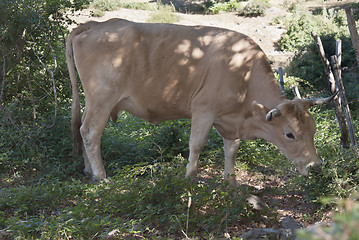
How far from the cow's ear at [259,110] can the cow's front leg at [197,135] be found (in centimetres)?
63

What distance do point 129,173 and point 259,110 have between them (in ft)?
7.23

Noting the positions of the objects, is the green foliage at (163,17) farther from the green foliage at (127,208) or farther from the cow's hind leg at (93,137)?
the green foliage at (127,208)

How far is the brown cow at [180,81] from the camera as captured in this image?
6215mm

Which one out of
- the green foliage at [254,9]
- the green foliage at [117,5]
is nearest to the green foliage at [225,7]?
the green foliage at [254,9]

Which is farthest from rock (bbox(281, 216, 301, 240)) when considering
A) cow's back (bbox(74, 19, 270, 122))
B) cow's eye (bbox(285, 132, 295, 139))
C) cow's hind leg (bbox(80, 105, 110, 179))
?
cow's hind leg (bbox(80, 105, 110, 179))

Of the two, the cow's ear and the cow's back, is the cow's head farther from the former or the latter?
the cow's back

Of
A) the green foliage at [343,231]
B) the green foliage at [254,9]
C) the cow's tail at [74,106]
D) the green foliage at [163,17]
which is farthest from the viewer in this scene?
the green foliage at [254,9]

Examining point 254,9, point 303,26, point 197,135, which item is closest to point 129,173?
point 197,135

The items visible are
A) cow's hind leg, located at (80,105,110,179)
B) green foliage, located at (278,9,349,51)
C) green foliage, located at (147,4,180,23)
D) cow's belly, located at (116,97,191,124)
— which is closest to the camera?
cow's belly, located at (116,97,191,124)

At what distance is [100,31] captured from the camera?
22.2 feet

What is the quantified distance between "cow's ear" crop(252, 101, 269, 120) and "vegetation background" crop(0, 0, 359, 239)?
722 mm

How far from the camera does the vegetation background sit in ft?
15.9

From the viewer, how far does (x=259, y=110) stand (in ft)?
19.7

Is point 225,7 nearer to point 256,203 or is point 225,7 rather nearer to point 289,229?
point 256,203
